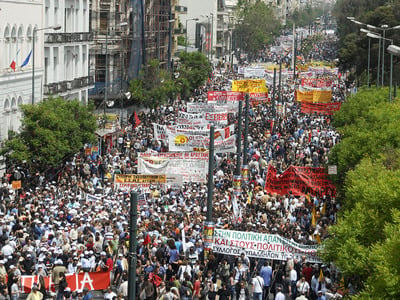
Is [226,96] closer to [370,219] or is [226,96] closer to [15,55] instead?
[15,55]

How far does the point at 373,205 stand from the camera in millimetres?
20641

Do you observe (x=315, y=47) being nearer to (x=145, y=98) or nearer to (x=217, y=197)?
(x=145, y=98)

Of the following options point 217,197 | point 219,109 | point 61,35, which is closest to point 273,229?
point 217,197

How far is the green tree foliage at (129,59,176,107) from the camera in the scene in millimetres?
69812

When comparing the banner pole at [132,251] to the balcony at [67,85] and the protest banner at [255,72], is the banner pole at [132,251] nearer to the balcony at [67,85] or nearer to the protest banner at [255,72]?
the balcony at [67,85]

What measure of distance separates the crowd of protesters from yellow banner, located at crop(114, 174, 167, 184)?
2.31 ft

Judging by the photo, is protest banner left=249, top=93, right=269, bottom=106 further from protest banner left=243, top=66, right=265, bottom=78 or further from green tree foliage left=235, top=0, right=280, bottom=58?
green tree foliage left=235, top=0, right=280, bottom=58

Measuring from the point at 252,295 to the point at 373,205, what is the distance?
4.72m

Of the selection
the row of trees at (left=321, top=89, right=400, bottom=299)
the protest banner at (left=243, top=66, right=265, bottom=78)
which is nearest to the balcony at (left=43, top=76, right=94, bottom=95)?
the protest banner at (left=243, top=66, right=265, bottom=78)

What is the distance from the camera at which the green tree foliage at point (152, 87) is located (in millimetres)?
69812

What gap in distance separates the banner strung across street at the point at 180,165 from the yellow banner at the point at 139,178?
150cm

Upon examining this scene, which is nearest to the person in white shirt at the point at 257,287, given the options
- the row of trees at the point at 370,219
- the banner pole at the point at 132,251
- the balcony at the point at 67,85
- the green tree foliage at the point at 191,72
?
the row of trees at the point at 370,219

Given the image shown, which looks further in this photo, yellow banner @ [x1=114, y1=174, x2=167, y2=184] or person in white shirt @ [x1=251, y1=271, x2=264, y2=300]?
yellow banner @ [x1=114, y1=174, x2=167, y2=184]

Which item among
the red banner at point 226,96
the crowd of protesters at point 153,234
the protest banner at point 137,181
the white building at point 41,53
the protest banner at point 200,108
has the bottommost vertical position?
the crowd of protesters at point 153,234
